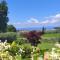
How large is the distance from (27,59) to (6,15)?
1405cm

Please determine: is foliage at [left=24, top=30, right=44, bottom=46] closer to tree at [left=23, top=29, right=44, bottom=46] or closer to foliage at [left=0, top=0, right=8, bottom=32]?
tree at [left=23, top=29, right=44, bottom=46]

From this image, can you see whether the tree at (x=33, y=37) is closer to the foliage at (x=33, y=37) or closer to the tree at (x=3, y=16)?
the foliage at (x=33, y=37)

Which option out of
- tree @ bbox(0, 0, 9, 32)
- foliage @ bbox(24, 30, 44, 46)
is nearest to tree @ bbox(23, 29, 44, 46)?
foliage @ bbox(24, 30, 44, 46)

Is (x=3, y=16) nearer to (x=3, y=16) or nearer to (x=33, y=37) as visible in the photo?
(x=3, y=16)

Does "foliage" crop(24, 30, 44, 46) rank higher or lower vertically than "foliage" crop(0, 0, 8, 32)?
lower

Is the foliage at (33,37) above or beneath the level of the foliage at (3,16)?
beneath

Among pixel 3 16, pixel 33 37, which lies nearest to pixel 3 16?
pixel 3 16

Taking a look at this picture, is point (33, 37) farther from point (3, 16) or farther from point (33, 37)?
point (3, 16)

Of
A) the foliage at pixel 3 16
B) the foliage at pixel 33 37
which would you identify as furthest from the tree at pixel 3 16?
the foliage at pixel 33 37

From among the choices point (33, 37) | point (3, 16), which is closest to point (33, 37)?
point (33, 37)

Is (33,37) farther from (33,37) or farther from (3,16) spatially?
(3,16)

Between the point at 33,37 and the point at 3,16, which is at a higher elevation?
the point at 3,16

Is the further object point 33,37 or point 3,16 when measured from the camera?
point 3,16

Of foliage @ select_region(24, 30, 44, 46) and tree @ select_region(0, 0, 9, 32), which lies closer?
foliage @ select_region(24, 30, 44, 46)
